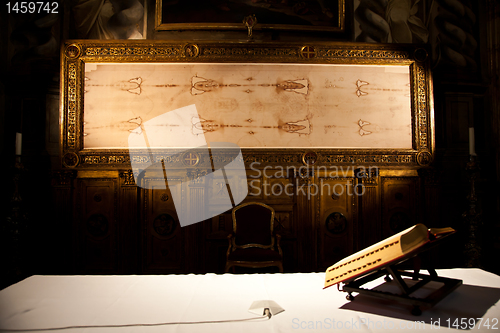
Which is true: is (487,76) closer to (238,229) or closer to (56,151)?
(238,229)

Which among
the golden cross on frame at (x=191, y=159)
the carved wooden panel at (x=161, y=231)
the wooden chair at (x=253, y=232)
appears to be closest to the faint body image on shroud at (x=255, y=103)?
the golden cross on frame at (x=191, y=159)

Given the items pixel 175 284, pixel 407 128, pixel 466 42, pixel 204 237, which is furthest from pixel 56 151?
pixel 466 42

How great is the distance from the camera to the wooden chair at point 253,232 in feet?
11.5

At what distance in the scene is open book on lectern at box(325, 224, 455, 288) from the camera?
1036mm

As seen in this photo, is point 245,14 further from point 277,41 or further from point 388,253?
point 388,253

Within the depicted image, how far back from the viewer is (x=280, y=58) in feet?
13.0

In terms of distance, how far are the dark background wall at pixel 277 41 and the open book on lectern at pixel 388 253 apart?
2.79m

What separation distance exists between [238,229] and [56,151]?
2.95 m

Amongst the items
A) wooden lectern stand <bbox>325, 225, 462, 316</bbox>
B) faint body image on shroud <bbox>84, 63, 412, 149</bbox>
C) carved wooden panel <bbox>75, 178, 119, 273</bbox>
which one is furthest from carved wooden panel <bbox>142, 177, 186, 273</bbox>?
wooden lectern stand <bbox>325, 225, 462, 316</bbox>

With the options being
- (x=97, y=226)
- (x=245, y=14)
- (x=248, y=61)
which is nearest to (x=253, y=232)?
(x=97, y=226)

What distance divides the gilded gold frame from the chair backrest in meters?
0.64

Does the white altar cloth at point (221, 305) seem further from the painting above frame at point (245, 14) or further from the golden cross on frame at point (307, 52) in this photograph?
the painting above frame at point (245, 14)

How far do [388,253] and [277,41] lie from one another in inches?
141

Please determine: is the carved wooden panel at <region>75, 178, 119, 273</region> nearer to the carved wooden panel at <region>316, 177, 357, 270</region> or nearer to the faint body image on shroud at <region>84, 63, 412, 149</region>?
the faint body image on shroud at <region>84, 63, 412, 149</region>
